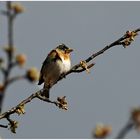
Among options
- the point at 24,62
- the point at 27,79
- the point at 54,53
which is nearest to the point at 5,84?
the point at 27,79

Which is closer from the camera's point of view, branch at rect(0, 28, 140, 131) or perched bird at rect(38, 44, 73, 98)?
branch at rect(0, 28, 140, 131)

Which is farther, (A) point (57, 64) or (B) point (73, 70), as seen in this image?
(A) point (57, 64)

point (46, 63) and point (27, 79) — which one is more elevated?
point (46, 63)

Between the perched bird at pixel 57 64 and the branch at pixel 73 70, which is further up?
the perched bird at pixel 57 64

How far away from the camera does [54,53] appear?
7438mm

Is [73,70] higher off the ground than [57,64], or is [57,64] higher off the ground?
[57,64]

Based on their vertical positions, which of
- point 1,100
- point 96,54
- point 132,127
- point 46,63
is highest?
point 46,63

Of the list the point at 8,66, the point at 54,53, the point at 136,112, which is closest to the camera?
the point at 136,112

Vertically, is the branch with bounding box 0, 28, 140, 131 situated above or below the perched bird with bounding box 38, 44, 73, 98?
below

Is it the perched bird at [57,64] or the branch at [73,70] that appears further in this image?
the perched bird at [57,64]

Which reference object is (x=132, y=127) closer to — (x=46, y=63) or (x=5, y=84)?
(x=5, y=84)

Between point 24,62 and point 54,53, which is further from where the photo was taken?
point 54,53

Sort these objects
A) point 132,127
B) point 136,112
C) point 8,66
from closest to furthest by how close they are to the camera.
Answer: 1. point 132,127
2. point 136,112
3. point 8,66

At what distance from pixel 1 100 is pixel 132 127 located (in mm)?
1040
